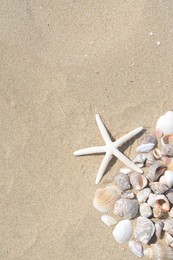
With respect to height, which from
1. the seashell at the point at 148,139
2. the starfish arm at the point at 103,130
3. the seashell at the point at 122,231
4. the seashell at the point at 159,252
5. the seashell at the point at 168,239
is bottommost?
the seashell at the point at 159,252

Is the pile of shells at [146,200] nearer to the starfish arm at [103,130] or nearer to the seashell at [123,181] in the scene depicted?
the seashell at [123,181]

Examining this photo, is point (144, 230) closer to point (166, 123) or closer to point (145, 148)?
point (145, 148)

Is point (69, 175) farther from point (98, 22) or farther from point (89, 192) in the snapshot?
point (98, 22)

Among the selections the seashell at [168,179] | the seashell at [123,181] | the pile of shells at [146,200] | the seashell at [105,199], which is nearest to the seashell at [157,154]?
the pile of shells at [146,200]

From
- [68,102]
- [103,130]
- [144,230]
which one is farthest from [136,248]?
[68,102]

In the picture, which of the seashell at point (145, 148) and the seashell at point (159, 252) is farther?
the seashell at point (145, 148)
